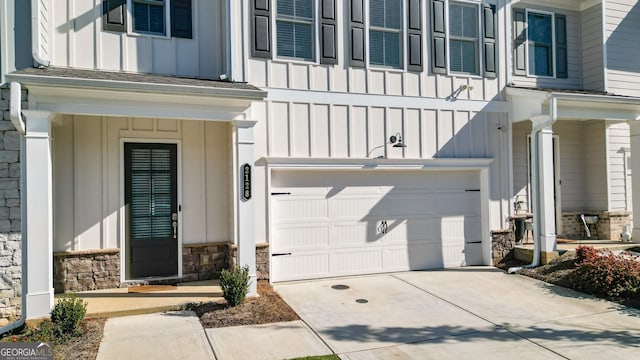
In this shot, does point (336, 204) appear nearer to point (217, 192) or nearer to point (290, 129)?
point (290, 129)

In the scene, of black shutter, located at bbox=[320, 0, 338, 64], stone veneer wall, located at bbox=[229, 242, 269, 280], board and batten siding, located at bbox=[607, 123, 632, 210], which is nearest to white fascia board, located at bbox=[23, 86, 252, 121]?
black shutter, located at bbox=[320, 0, 338, 64]

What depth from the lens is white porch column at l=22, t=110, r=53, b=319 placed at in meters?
5.49

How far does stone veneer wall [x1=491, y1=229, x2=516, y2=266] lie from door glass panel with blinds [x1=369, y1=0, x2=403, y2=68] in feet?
14.1

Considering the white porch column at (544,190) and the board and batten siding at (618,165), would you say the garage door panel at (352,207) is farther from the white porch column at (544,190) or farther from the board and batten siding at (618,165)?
the board and batten siding at (618,165)

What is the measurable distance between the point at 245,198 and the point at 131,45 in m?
3.33

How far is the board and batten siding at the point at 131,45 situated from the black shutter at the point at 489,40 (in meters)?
Answer: 5.66

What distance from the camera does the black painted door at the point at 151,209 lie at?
7246 millimetres

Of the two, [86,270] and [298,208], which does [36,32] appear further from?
[298,208]

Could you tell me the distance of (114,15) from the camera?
704 cm

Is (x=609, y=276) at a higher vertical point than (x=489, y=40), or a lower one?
lower

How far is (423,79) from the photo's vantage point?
879cm

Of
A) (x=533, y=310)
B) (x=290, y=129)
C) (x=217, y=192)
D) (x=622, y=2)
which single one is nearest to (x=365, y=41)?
(x=290, y=129)

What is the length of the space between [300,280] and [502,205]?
4821mm

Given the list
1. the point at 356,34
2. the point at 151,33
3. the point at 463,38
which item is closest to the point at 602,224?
the point at 463,38
